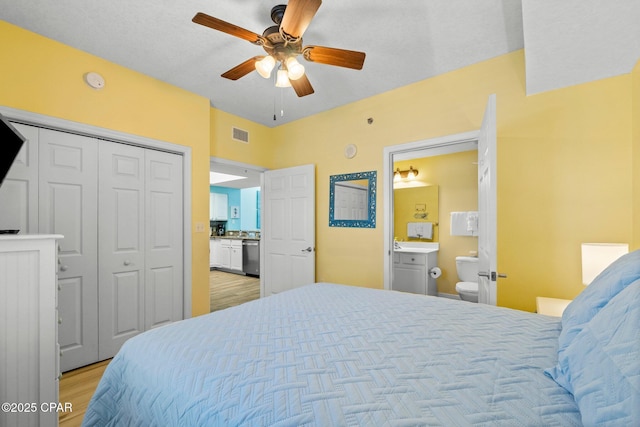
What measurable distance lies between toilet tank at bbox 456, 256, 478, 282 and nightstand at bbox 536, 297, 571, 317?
5.81 ft

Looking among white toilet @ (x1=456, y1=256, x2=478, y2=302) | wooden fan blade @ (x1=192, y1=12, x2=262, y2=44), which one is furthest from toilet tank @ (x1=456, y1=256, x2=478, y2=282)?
wooden fan blade @ (x1=192, y1=12, x2=262, y2=44)

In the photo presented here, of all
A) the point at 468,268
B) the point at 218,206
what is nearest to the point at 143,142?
the point at 468,268

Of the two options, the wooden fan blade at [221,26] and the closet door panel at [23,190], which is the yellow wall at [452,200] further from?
the closet door panel at [23,190]

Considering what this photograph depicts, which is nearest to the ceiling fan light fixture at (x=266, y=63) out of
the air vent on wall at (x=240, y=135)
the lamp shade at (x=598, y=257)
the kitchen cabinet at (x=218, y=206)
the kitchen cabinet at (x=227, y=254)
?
the air vent on wall at (x=240, y=135)

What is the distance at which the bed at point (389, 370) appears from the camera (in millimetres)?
674

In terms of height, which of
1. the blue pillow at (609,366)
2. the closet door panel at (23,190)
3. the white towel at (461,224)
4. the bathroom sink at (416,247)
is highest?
the closet door panel at (23,190)

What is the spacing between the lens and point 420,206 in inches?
190

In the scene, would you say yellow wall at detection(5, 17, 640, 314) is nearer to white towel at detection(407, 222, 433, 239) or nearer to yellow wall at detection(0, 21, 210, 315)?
yellow wall at detection(0, 21, 210, 315)

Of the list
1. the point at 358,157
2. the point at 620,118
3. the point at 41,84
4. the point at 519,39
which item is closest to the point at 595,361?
the point at 620,118

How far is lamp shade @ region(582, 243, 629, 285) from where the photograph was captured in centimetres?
172

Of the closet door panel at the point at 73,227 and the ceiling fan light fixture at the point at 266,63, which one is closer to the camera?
the ceiling fan light fixture at the point at 266,63

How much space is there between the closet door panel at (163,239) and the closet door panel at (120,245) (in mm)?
67

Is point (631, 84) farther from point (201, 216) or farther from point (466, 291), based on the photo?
point (201, 216)

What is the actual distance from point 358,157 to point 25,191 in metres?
3.01
